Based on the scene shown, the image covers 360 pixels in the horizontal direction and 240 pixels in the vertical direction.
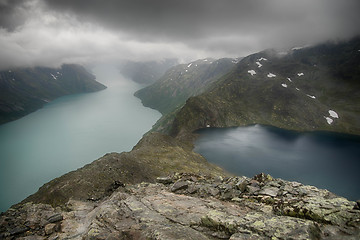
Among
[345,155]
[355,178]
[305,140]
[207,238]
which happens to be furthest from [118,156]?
[305,140]

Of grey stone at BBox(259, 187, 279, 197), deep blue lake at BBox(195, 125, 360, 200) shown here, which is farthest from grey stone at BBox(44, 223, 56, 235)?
deep blue lake at BBox(195, 125, 360, 200)

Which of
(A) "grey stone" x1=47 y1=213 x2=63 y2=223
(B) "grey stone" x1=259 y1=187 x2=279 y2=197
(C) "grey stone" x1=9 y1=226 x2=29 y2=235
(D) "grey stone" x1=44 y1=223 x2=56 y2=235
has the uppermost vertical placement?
(B) "grey stone" x1=259 y1=187 x2=279 y2=197

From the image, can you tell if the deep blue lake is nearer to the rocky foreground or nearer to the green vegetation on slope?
the green vegetation on slope

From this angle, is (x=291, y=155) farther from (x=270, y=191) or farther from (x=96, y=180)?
(x=96, y=180)

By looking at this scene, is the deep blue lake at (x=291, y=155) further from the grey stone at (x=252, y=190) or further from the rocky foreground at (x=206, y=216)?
the rocky foreground at (x=206, y=216)

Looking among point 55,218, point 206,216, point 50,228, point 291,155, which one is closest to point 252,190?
point 206,216

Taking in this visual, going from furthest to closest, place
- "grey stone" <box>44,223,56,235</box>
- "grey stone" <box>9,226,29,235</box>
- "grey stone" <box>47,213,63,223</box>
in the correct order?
"grey stone" <box>47,213,63,223</box>
"grey stone" <box>9,226,29,235</box>
"grey stone" <box>44,223,56,235</box>

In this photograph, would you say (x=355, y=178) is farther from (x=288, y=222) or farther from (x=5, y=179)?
(x=5, y=179)
